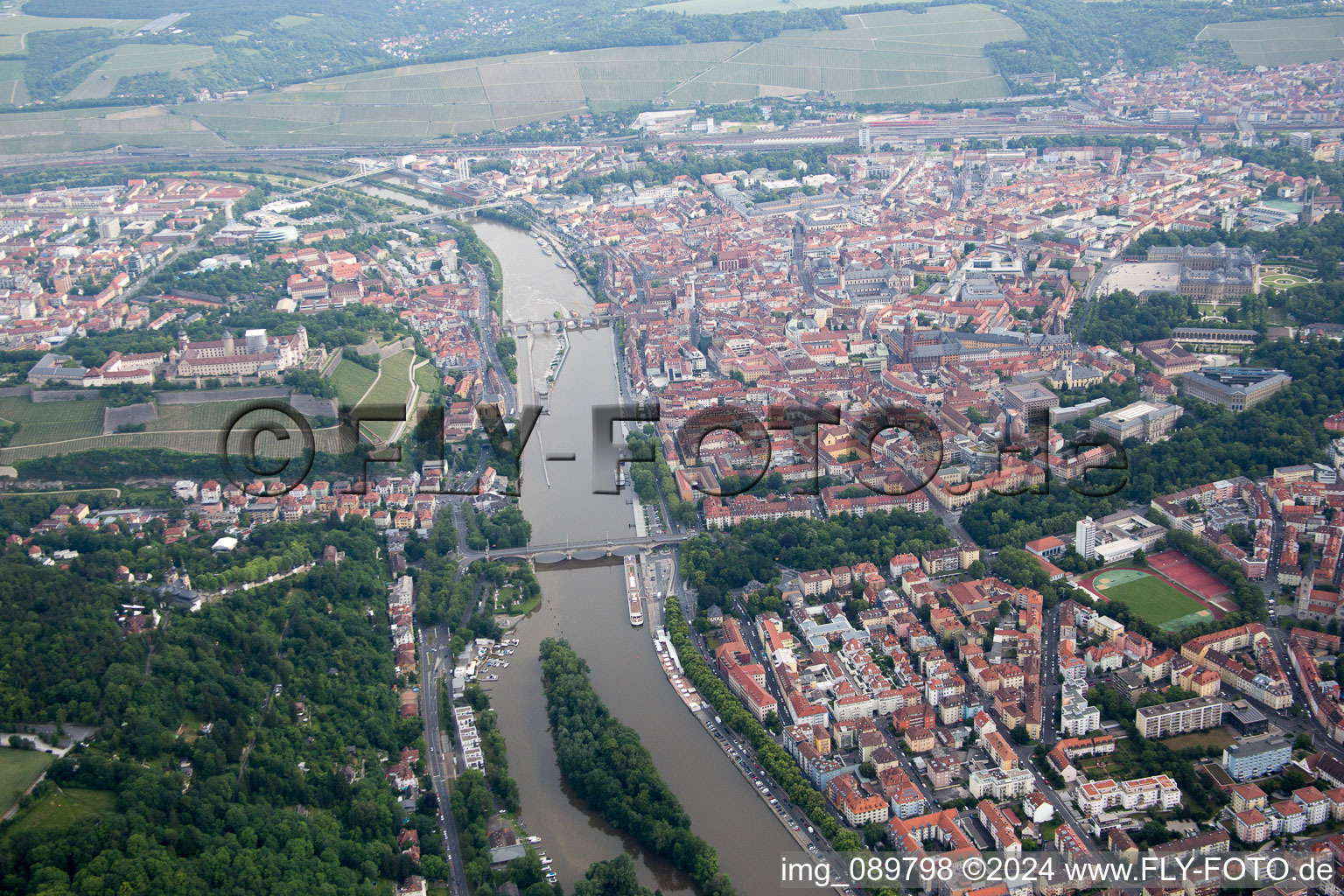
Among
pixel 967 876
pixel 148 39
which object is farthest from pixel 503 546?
pixel 148 39

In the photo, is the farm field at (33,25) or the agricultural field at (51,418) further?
the farm field at (33,25)

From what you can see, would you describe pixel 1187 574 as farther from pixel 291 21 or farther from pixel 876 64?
pixel 291 21

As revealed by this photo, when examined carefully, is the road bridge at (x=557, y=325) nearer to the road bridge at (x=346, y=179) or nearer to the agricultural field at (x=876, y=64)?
the road bridge at (x=346, y=179)

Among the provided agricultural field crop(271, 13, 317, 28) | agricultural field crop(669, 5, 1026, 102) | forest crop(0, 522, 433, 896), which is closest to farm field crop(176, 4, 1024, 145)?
agricultural field crop(669, 5, 1026, 102)

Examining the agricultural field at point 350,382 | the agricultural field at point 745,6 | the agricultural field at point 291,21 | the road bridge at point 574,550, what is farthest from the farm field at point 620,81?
the road bridge at point 574,550

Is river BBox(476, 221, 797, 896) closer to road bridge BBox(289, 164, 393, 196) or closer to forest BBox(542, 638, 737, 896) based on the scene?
forest BBox(542, 638, 737, 896)
